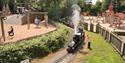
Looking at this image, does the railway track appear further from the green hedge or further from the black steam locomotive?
the green hedge

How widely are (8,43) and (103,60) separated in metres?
7.60

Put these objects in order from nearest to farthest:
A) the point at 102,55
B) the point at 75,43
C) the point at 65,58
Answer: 1. the point at 65,58
2. the point at 102,55
3. the point at 75,43

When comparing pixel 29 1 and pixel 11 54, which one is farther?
pixel 29 1

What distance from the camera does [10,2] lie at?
39.3 metres

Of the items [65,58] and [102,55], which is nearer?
[65,58]

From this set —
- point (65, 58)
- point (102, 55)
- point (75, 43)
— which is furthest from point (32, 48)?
point (102, 55)

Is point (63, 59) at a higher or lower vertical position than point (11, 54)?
lower

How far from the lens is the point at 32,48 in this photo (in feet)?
56.5

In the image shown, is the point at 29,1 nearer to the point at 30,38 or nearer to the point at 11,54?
the point at 30,38

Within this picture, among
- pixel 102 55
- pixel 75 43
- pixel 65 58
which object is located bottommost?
pixel 102 55

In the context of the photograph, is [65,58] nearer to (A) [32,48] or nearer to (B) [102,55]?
(A) [32,48]

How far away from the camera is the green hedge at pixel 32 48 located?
1525 centimetres

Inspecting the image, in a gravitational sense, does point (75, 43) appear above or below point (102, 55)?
above

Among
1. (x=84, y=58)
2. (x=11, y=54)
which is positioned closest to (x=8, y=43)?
(x=11, y=54)
